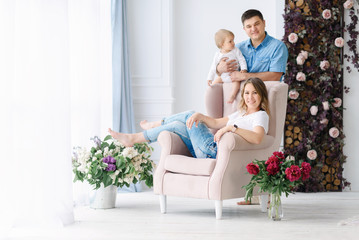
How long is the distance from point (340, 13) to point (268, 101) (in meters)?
1.99

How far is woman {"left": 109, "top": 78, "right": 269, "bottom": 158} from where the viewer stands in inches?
142

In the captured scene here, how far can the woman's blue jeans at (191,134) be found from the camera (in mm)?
3781

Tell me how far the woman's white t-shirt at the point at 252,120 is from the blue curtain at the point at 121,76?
173 centimetres

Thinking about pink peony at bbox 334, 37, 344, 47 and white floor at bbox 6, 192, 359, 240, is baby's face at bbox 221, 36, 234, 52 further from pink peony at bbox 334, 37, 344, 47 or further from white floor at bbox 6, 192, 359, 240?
pink peony at bbox 334, 37, 344, 47

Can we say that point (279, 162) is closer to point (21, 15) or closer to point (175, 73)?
point (21, 15)

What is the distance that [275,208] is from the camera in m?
3.58

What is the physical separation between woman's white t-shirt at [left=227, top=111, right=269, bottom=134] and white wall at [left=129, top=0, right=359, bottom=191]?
1.75m

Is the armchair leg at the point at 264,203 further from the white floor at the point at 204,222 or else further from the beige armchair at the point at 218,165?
the beige armchair at the point at 218,165

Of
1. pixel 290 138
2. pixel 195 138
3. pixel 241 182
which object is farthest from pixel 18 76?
pixel 290 138

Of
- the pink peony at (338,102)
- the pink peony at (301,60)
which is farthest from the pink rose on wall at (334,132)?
the pink peony at (301,60)

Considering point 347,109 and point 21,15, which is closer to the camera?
point 21,15

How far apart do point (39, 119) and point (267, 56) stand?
6.71 feet

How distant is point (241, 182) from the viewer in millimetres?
3652

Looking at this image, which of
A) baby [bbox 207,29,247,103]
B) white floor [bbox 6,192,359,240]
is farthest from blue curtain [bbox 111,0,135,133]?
baby [bbox 207,29,247,103]
